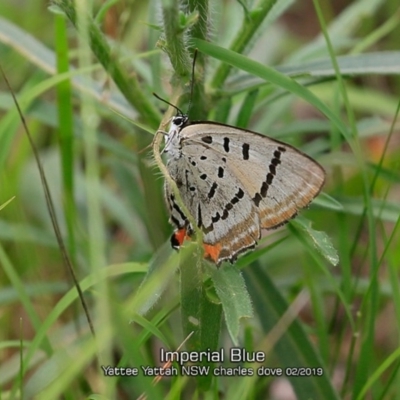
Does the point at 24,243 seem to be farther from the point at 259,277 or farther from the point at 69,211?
the point at 259,277

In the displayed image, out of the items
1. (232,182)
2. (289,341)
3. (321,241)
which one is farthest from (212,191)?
(289,341)

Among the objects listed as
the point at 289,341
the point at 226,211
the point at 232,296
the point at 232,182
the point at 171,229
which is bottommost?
the point at 289,341

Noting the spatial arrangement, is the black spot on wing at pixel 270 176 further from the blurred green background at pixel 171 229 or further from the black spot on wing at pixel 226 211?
the blurred green background at pixel 171 229

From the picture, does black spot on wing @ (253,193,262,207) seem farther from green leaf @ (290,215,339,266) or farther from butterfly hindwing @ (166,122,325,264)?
green leaf @ (290,215,339,266)

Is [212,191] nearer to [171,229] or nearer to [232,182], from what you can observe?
[232,182]

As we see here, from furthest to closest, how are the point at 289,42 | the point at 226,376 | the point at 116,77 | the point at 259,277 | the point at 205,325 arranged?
the point at 289,42 < the point at 259,277 < the point at 226,376 < the point at 116,77 < the point at 205,325

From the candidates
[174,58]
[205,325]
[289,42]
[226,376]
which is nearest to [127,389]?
[226,376]

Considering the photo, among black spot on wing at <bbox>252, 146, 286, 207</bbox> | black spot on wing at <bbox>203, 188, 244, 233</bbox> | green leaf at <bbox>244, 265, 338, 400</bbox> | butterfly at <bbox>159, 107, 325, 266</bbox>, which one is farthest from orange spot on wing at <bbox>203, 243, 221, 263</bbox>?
green leaf at <bbox>244, 265, 338, 400</bbox>
